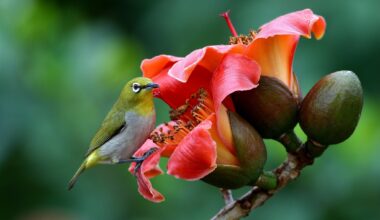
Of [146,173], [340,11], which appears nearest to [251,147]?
[146,173]

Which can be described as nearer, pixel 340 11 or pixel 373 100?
pixel 373 100

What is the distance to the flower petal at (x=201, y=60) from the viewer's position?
1700 mm

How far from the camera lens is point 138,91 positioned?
2068 mm

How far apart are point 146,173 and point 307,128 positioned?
40 centimetres

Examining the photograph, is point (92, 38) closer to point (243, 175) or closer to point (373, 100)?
point (373, 100)

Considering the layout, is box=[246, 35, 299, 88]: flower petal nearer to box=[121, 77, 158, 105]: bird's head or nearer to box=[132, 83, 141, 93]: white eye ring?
box=[121, 77, 158, 105]: bird's head

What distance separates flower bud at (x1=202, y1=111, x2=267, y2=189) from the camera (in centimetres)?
174

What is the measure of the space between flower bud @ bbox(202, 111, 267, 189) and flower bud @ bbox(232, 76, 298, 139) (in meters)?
0.07

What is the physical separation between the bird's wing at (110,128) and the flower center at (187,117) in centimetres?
34

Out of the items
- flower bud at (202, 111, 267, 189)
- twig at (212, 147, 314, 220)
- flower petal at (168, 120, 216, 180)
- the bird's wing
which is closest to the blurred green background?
the bird's wing

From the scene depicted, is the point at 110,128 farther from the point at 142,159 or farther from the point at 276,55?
the point at 276,55

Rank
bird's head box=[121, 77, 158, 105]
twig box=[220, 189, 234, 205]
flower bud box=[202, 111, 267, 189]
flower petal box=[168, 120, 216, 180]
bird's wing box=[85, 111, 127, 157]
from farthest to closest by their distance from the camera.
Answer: bird's wing box=[85, 111, 127, 157], bird's head box=[121, 77, 158, 105], twig box=[220, 189, 234, 205], flower bud box=[202, 111, 267, 189], flower petal box=[168, 120, 216, 180]

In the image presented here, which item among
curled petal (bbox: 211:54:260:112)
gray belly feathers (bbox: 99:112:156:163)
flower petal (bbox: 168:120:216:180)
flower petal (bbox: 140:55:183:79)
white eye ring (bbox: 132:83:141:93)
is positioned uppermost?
flower petal (bbox: 140:55:183:79)

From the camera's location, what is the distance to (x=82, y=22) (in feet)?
12.9
